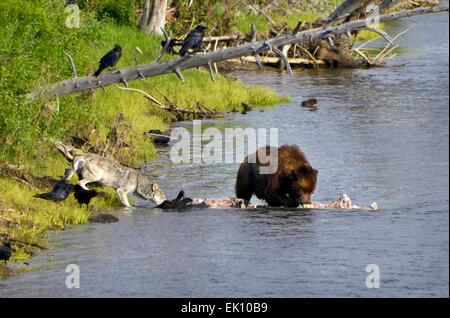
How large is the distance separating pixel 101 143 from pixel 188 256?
188 inches

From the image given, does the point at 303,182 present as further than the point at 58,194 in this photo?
Yes

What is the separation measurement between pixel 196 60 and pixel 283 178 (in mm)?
2317

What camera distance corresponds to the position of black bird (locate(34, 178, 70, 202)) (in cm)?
1080

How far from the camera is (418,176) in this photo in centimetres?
1353

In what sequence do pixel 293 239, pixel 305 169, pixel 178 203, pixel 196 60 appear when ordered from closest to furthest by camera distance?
1. pixel 293 239
2. pixel 305 169
3. pixel 178 203
4. pixel 196 60

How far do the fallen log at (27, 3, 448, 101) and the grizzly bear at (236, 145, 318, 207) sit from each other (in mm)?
1597

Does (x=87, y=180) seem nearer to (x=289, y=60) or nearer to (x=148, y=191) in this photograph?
(x=148, y=191)

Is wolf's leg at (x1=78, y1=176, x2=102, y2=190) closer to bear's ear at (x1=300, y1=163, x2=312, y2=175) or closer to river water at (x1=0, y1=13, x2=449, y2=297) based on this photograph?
river water at (x1=0, y1=13, x2=449, y2=297)

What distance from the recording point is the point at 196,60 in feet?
40.0

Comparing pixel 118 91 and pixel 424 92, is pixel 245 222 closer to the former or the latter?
pixel 118 91

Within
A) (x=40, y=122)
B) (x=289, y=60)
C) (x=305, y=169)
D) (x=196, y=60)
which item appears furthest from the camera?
(x=289, y=60)

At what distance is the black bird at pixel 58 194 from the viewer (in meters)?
10.8

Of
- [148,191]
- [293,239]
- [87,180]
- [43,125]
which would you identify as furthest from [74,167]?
[293,239]

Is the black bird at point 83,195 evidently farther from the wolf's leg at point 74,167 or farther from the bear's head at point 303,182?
the bear's head at point 303,182
